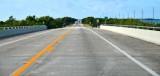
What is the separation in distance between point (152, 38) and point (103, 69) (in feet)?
54.3

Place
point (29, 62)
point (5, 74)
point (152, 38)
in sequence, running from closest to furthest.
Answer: point (5, 74) < point (29, 62) < point (152, 38)

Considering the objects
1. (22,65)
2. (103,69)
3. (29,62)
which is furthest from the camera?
(29,62)

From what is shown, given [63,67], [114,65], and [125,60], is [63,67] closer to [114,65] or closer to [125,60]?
[114,65]

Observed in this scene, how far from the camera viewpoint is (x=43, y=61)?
13.9 meters

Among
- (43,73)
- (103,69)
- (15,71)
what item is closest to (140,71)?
(103,69)

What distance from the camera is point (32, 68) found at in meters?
11.9

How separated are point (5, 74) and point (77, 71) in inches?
87.3

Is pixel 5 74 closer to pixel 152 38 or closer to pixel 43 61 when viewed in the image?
pixel 43 61

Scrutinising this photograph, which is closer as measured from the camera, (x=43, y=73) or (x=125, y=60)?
(x=43, y=73)

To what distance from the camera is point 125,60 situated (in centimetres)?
1438

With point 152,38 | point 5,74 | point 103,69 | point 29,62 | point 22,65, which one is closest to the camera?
point 5,74

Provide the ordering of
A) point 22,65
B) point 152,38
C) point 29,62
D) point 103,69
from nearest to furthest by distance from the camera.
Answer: point 103,69, point 22,65, point 29,62, point 152,38

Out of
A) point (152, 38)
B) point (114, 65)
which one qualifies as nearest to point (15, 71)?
point (114, 65)

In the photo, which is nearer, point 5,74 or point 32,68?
point 5,74
